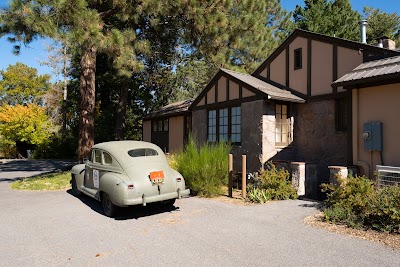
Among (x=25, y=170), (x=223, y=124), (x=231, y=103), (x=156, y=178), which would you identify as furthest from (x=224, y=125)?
(x=25, y=170)

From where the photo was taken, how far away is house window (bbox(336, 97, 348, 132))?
10.0m

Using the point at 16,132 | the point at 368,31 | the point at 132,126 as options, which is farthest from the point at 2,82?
the point at 368,31

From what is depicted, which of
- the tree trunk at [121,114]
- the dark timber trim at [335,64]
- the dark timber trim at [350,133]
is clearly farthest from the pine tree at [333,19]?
the dark timber trim at [350,133]

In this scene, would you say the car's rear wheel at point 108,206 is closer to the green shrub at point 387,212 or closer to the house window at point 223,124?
the green shrub at point 387,212

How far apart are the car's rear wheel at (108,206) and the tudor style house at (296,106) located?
5.56m

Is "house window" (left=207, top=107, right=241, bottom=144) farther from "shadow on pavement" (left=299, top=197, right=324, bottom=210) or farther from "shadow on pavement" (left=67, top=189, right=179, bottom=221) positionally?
"shadow on pavement" (left=67, top=189, right=179, bottom=221)

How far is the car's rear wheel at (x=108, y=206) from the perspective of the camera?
6867 millimetres

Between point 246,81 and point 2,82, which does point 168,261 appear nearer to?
point 246,81

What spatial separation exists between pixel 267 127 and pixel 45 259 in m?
8.01

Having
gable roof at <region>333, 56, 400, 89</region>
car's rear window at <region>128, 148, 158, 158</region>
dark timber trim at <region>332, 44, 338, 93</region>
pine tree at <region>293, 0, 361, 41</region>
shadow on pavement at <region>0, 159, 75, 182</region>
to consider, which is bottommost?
shadow on pavement at <region>0, 159, 75, 182</region>

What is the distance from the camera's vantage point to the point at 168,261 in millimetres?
4441

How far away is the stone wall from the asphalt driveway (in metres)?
3.07

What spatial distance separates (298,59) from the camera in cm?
1173

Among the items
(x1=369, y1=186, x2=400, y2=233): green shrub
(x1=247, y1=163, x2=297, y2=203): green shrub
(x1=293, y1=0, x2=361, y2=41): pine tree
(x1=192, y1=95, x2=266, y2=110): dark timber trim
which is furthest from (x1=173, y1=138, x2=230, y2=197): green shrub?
(x1=293, y1=0, x2=361, y2=41): pine tree
